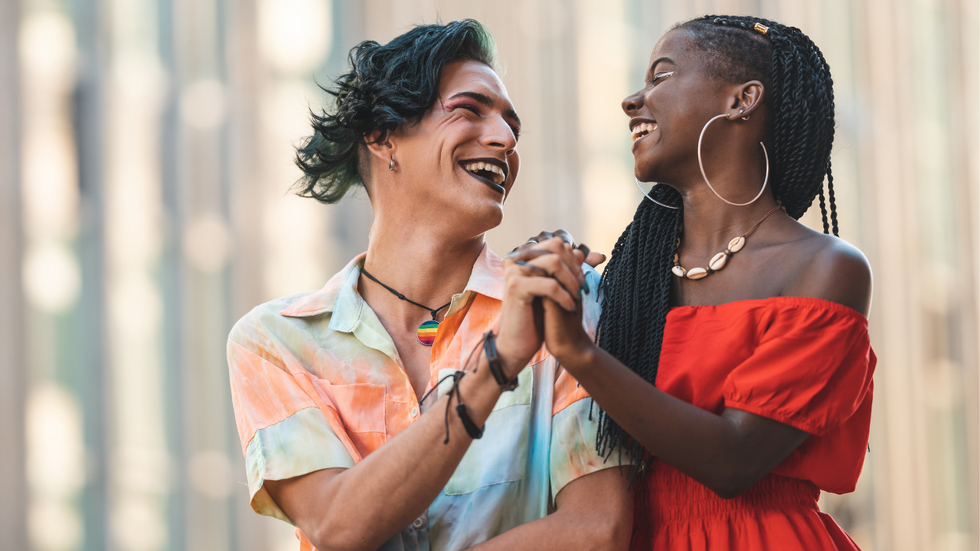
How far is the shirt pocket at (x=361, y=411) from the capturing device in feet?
5.66

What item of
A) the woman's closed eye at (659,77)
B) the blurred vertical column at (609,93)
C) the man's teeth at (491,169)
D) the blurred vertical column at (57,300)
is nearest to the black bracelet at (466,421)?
the man's teeth at (491,169)

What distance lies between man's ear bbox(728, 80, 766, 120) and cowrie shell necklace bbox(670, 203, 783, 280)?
19cm

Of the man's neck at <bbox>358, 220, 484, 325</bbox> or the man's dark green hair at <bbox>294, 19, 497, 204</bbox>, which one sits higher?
the man's dark green hair at <bbox>294, 19, 497, 204</bbox>

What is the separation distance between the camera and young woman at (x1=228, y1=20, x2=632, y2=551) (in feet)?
4.85

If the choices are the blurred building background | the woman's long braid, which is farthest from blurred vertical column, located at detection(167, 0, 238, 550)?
the woman's long braid

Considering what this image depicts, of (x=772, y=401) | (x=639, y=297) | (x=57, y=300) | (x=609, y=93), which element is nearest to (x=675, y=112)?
(x=639, y=297)

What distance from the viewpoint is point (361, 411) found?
1738mm

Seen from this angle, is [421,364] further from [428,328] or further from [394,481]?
[394,481]

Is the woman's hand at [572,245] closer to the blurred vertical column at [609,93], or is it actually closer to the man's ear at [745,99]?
the man's ear at [745,99]

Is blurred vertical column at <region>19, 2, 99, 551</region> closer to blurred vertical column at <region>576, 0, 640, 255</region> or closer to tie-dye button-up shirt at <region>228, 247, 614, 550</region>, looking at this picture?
blurred vertical column at <region>576, 0, 640, 255</region>

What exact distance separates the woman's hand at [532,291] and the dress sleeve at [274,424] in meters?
0.44

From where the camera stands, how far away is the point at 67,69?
3.93 metres

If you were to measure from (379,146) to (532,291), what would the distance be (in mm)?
846

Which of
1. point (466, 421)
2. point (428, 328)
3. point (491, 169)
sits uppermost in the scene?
point (491, 169)
